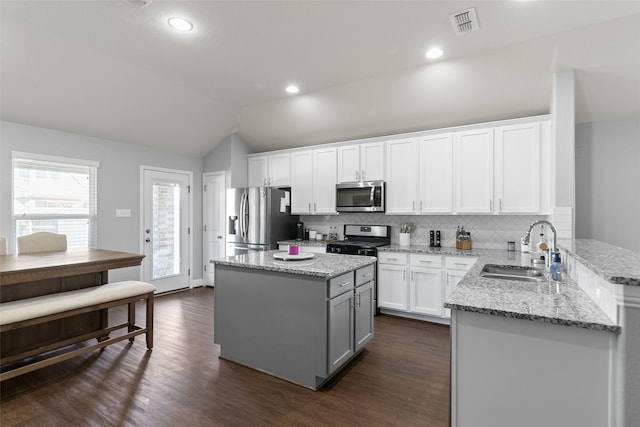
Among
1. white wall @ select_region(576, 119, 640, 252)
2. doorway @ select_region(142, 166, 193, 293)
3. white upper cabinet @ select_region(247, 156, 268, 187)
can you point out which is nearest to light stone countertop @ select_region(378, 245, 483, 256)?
white wall @ select_region(576, 119, 640, 252)

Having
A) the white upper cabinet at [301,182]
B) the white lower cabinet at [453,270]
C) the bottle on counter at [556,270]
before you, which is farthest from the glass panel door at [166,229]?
the bottle on counter at [556,270]

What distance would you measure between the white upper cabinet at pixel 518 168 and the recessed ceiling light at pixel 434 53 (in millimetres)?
1224

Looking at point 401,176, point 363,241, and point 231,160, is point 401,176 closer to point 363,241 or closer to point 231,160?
point 363,241

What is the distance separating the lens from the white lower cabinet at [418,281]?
3.79m

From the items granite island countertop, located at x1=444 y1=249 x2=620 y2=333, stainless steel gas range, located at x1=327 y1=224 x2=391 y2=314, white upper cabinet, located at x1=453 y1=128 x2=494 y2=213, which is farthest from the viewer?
stainless steel gas range, located at x1=327 y1=224 x2=391 y2=314

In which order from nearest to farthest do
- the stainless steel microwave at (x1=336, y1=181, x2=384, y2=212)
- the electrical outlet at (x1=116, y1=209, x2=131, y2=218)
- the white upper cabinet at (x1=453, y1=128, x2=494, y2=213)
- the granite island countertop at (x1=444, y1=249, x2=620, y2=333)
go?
1. the granite island countertop at (x1=444, y1=249, x2=620, y2=333)
2. the white upper cabinet at (x1=453, y1=128, x2=494, y2=213)
3. the stainless steel microwave at (x1=336, y1=181, x2=384, y2=212)
4. the electrical outlet at (x1=116, y1=209, x2=131, y2=218)

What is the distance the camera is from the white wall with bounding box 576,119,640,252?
12.0 feet

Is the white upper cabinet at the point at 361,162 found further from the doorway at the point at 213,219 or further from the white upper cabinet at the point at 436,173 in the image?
the doorway at the point at 213,219

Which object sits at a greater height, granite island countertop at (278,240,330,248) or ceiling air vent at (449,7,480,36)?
ceiling air vent at (449,7,480,36)

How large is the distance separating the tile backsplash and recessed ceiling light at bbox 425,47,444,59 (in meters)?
2.06

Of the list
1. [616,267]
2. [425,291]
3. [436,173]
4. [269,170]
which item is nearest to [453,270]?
[425,291]

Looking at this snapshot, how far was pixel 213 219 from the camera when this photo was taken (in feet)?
19.2

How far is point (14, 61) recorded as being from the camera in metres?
3.18

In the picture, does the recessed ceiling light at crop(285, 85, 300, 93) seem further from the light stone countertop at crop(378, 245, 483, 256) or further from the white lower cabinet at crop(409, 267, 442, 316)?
the white lower cabinet at crop(409, 267, 442, 316)
